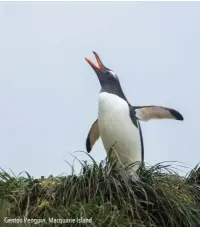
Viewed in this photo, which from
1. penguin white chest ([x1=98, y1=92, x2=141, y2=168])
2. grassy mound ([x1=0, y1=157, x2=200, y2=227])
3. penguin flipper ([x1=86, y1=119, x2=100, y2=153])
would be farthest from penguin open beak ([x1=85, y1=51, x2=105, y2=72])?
grassy mound ([x1=0, y1=157, x2=200, y2=227])

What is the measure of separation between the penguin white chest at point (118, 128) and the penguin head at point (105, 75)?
32 cm

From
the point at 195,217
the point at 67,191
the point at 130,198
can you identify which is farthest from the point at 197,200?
the point at 67,191

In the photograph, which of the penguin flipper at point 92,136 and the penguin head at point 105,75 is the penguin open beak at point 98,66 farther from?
the penguin flipper at point 92,136

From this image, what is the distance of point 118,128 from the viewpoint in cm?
786

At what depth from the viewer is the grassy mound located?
21.9 feet

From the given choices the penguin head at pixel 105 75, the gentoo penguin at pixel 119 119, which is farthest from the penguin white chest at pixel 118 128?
the penguin head at pixel 105 75

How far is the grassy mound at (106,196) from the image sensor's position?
6.69 metres

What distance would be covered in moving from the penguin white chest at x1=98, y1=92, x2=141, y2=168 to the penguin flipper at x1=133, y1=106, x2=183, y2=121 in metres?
0.35

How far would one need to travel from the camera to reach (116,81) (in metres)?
8.41

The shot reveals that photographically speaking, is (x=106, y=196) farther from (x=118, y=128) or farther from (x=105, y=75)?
(x=105, y=75)

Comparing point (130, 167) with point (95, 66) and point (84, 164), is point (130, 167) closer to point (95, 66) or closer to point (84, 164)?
point (84, 164)

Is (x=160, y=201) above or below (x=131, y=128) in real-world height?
below

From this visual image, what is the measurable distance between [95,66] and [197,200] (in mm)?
2291

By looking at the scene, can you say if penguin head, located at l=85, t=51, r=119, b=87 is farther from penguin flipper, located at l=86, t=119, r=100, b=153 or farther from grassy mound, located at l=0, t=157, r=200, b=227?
grassy mound, located at l=0, t=157, r=200, b=227
